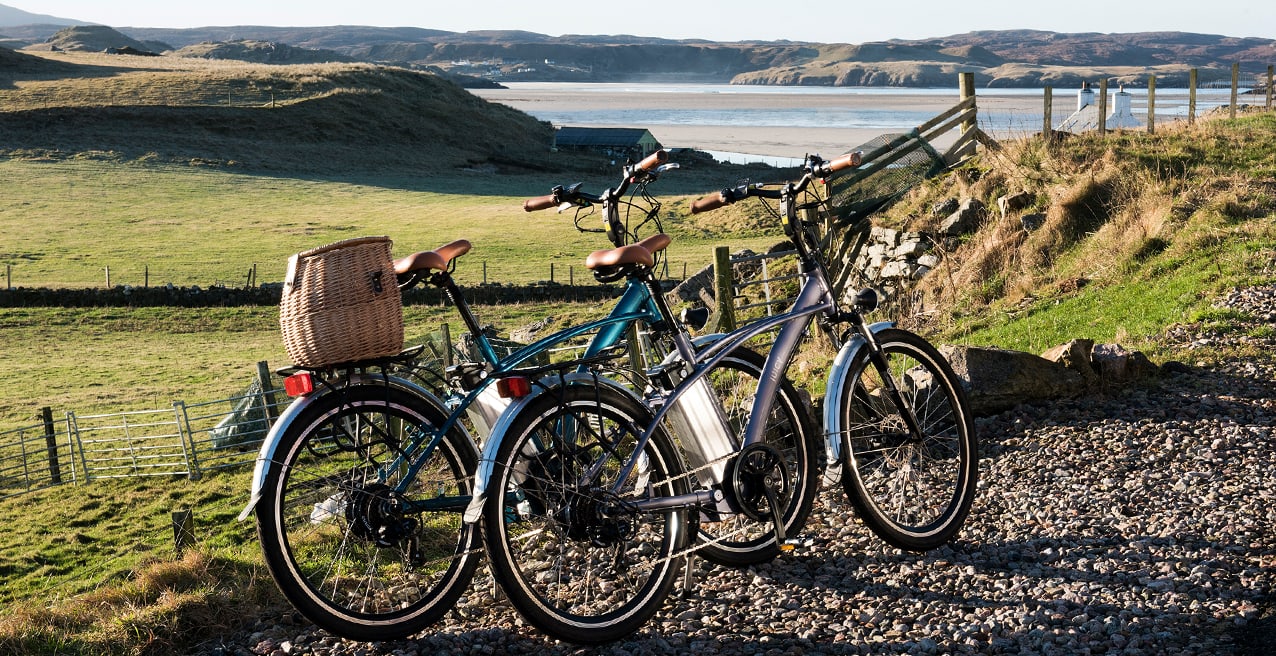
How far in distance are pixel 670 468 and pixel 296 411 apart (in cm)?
136

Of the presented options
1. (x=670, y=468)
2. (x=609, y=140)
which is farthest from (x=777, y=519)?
(x=609, y=140)

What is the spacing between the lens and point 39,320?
32.4 meters

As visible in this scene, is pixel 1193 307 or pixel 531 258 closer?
pixel 1193 307

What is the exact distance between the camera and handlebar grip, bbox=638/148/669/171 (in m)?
4.69

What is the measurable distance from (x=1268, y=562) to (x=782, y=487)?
6.23 feet

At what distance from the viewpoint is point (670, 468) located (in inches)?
177

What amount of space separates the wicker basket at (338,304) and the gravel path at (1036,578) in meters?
1.05

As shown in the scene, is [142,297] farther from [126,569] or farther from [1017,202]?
[1017,202]

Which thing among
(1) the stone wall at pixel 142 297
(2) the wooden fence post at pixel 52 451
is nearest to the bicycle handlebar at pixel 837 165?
(2) the wooden fence post at pixel 52 451

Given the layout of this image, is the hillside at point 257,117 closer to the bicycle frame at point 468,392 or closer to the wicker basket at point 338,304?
the bicycle frame at point 468,392

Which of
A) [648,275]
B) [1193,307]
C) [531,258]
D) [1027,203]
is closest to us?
[648,275]

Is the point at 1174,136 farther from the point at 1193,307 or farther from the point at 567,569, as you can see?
the point at 567,569

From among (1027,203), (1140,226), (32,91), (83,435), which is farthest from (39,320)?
(32,91)

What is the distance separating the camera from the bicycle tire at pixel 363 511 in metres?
3.97
